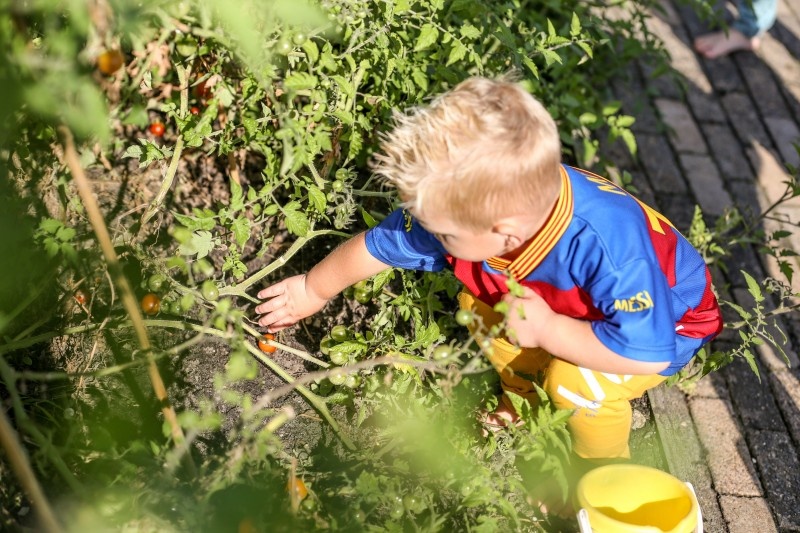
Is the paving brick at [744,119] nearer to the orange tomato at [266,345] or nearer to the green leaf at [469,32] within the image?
the green leaf at [469,32]

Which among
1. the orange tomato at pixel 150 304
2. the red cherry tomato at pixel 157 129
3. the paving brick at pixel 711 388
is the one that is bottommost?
the paving brick at pixel 711 388

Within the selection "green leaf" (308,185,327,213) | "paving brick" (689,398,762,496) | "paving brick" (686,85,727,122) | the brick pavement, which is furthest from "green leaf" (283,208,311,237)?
"paving brick" (686,85,727,122)

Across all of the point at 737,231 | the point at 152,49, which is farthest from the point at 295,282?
the point at 737,231

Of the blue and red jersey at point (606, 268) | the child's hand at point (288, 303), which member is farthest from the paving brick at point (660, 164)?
the child's hand at point (288, 303)

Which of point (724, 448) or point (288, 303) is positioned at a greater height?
point (288, 303)

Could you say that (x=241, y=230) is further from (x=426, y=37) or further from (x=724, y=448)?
(x=724, y=448)

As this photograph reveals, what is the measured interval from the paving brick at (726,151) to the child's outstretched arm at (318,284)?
2.22 meters

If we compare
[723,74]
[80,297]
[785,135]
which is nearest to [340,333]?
[80,297]

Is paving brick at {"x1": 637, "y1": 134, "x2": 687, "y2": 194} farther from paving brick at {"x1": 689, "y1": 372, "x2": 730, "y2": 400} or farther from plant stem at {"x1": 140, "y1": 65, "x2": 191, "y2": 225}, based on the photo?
plant stem at {"x1": 140, "y1": 65, "x2": 191, "y2": 225}

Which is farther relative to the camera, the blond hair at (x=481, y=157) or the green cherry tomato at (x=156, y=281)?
the green cherry tomato at (x=156, y=281)

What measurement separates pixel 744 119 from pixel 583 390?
8.61 ft

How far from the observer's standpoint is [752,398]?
2.77 meters

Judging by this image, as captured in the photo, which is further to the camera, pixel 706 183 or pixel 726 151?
pixel 726 151

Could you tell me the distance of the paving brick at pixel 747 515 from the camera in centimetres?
237
